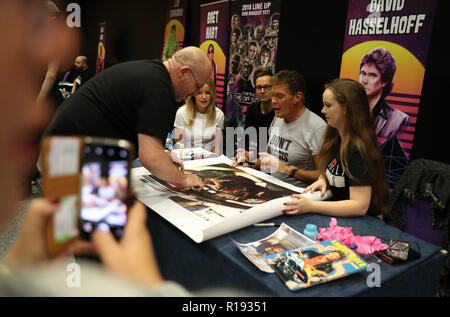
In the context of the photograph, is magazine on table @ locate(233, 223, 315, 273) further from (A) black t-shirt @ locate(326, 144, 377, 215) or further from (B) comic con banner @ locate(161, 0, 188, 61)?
(B) comic con banner @ locate(161, 0, 188, 61)

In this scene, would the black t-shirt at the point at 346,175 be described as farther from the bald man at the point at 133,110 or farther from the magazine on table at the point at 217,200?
the bald man at the point at 133,110

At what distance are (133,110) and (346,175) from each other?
1.07 metres

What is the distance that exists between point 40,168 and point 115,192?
79 mm

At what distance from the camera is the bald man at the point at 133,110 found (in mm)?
1224

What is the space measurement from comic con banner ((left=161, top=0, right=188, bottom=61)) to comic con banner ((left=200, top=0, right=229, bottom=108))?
0.54 metres

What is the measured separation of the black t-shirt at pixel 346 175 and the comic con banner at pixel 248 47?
2.00m

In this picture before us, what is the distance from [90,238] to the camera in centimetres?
28

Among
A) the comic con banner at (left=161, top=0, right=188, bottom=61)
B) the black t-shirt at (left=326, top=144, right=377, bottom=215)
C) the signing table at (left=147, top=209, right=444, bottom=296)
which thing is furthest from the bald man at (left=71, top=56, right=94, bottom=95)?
the comic con banner at (left=161, top=0, right=188, bottom=61)

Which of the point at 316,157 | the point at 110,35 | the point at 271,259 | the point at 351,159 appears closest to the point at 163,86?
the point at 271,259

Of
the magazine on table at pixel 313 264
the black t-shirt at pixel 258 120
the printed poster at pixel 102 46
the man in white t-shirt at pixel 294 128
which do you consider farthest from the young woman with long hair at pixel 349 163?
the printed poster at pixel 102 46

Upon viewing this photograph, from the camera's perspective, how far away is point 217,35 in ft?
13.9

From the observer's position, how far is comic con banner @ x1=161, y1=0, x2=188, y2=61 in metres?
4.95
